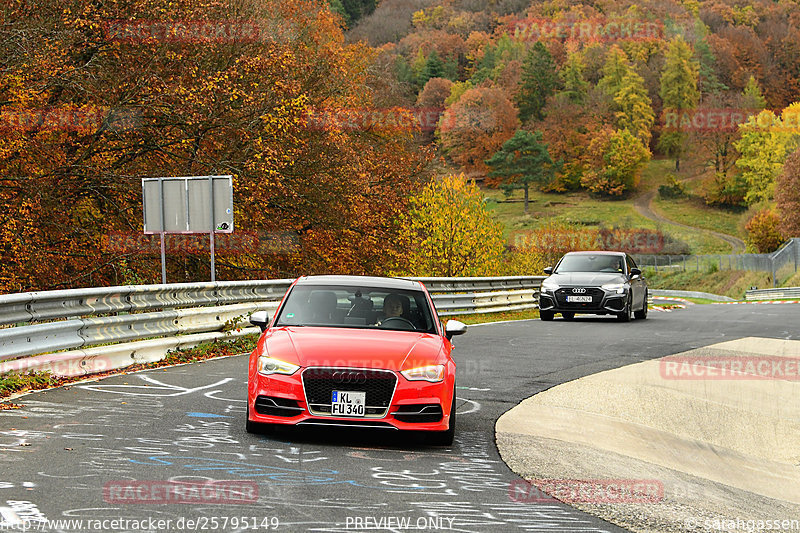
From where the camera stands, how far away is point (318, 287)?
9.52 m

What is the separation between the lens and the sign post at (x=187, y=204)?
18.4 m

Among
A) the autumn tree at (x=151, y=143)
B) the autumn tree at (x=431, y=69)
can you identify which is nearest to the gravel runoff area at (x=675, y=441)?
the autumn tree at (x=151, y=143)

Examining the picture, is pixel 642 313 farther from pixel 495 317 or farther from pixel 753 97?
pixel 753 97

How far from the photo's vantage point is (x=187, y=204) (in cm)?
1861

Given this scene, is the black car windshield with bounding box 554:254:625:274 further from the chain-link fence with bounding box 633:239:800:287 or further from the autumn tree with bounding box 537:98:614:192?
the autumn tree with bounding box 537:98:614:192

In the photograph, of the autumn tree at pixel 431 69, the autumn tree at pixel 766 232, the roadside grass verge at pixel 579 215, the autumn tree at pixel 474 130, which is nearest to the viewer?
the autumn tree at pixel 766 232

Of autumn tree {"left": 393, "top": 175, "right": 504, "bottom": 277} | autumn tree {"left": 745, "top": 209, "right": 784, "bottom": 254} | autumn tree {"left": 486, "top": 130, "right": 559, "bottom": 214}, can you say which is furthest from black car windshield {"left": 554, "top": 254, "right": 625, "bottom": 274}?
autumn tree {"left": 486, "top": 130, "right": 559, "bottom": 214}

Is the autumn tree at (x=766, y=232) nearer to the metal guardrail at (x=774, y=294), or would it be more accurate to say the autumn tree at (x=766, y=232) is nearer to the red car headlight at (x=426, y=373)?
the metal guardrail at (x=774, y=294)

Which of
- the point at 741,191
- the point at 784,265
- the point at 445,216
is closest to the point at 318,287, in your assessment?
the point at 445,216

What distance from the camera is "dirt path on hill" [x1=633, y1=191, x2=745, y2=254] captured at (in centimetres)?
12244

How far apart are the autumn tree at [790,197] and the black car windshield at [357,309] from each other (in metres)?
86.7

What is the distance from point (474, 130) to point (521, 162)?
1008 centimetres

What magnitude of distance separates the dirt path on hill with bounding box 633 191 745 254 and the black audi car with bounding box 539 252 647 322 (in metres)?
95.7

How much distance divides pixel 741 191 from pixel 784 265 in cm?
7630
